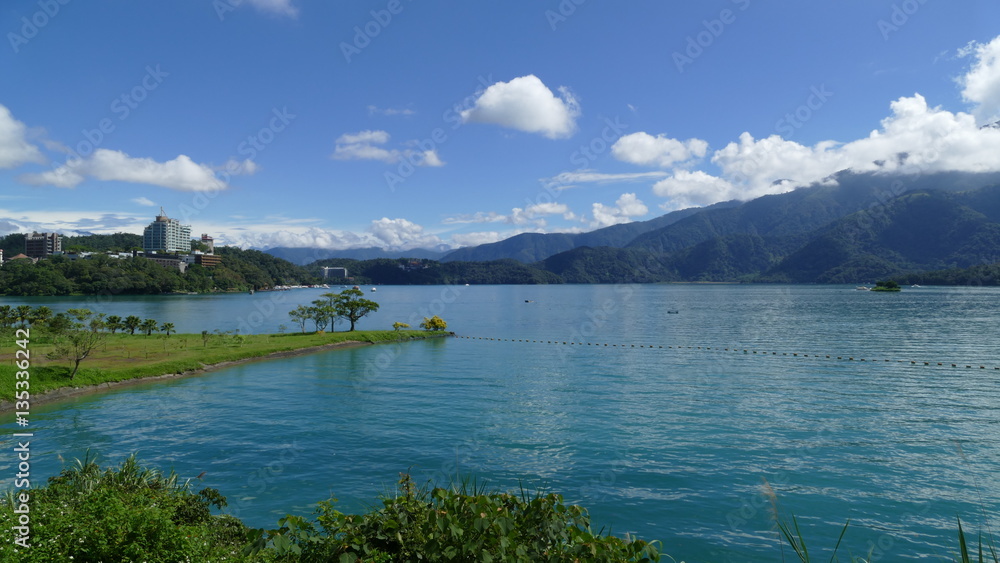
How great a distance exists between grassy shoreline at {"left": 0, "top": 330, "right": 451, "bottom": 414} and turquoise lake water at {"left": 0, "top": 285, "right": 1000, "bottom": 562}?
190 centimetres

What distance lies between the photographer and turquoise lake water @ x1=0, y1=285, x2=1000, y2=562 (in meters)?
16.9

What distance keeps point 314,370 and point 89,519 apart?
37967 mm

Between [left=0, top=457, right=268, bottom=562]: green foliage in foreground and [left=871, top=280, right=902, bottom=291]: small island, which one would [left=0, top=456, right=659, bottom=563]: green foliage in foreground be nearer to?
[left=0, top=457, right=268, bottom=562]: green foliage in foreground

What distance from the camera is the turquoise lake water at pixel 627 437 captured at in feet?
55.4

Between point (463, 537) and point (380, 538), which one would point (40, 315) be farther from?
point (463, 537)

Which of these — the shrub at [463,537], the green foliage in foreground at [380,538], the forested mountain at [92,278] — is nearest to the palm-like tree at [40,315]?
the green foliage in foreground at [380,538]

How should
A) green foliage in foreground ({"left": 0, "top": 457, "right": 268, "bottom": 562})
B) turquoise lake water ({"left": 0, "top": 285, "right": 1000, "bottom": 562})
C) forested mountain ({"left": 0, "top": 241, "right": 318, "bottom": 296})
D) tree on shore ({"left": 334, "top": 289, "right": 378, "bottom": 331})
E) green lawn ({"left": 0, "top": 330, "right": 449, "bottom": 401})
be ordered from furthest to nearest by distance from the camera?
forested mountain ({"left": 0, "top": 241, "right": 318, "bottom": 296}) → tree on shore ({"left": 334, "top": 289, "right": 378, "bottom": 331}) → green lawn ({"left": 0, "top": 330, "right": 449, "bottom": 401}) → turquoise lake water ({"left": 0, "top": 285, "right": 1000, "bottom": 562}) → green foliage in foreground ({"left": 0, "top": 457, "right": 268, "bottom": 562})

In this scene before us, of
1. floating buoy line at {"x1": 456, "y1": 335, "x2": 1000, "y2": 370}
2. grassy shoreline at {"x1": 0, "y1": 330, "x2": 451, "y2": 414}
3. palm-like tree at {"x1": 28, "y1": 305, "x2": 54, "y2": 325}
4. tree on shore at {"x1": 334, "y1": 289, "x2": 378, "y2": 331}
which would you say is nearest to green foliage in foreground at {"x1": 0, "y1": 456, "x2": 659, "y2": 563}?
grassy shoreline at {"x1": 0, "y1": 330, "x2": 451, "y2": 414}

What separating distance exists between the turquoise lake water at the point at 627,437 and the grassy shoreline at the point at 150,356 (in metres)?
1.90

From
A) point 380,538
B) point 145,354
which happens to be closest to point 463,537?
point 380,538

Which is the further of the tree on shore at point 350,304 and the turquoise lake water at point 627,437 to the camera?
the tree on shore at point 350,304

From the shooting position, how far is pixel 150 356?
143 ft

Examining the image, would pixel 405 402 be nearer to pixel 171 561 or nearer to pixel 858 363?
pixel 171 561

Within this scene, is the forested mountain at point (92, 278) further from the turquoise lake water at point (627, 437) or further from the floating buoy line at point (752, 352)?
the turquoise lake water at point (627, 437)
